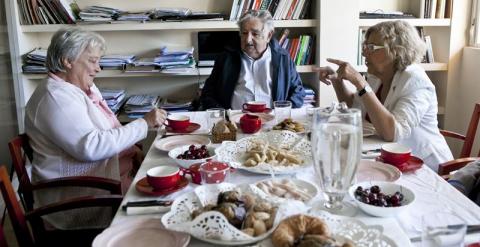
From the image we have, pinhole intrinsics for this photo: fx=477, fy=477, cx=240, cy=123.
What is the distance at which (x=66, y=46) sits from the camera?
193 centimetres

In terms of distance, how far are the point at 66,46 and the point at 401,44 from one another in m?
1.44

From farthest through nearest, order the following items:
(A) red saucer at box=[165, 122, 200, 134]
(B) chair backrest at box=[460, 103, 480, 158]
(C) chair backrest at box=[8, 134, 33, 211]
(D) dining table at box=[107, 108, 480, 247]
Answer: (B) chair backrest at box=[460, 103, 480, 158]
(A) red saucer at box=[165, 122, 200, 134]
(C) chair backrest at box=[8, 134, 33, 211]
(D) dining table at box=[107, 108, 480, 247]

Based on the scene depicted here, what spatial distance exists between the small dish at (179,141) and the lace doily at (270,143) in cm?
21

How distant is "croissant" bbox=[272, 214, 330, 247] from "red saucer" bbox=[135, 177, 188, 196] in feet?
1.39

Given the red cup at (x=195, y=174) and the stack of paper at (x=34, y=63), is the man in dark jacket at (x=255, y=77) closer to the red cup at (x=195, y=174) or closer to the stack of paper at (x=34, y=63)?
the stack of paper at (x=34, y=63)

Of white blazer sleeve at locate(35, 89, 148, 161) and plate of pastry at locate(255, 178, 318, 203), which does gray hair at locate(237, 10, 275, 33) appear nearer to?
white blazer sleeve at locate(35, 89, 148, 161)

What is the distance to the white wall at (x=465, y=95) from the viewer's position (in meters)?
3.26

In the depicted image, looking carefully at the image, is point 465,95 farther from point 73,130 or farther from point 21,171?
point 21,171

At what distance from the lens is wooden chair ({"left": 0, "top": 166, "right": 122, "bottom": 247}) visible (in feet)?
4.70

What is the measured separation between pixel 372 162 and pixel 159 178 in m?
0.68

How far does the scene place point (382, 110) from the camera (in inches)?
74.0

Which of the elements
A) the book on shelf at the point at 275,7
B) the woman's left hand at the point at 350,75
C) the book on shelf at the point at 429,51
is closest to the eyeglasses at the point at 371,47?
the woman's left hand at the point at 350,75

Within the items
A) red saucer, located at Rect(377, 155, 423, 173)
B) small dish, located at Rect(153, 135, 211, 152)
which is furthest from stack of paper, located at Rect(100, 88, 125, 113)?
red saucer, located at Rect(377, 155, 423, 173)

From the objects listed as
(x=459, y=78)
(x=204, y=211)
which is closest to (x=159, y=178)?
(x=204, y=211)
